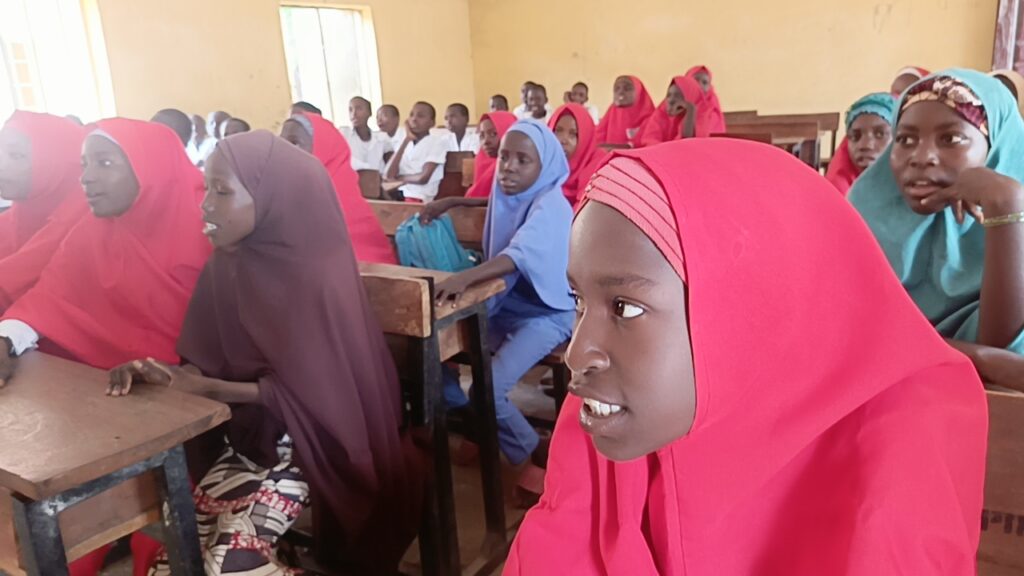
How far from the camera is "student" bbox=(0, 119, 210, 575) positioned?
213 centimetres

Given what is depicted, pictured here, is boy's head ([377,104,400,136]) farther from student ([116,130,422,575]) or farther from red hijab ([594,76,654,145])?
student ([116,130,422,575])

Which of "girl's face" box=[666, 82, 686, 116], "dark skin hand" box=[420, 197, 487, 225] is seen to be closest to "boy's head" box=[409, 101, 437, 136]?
"girl's face" box=[666, 82, 686, 116]

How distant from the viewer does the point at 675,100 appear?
6230mm

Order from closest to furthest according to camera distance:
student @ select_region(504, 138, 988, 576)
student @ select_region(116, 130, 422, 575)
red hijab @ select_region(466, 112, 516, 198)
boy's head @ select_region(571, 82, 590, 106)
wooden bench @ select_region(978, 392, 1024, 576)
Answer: student @ select_region(504, 138, 988, 576), wooden bench @ select_region(978, 392, 1024, 576), student @ select_region(116, 130, 422, 575), red hijab @ select_region(466, 112, 516, 198), boy's head @ select_region(571, 82, 590, 106)

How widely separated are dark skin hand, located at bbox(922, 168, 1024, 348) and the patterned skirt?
1.52m

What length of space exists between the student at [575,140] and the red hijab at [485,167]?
323mm

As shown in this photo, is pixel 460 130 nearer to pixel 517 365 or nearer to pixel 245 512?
pixel 517 365

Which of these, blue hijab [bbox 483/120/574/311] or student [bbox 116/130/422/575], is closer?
student [bbox 116/130/422/575]

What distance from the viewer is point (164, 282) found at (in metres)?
2.16

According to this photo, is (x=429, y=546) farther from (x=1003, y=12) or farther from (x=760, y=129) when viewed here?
(x=1003, y=12)

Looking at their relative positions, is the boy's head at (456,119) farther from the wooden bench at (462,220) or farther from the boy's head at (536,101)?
the wooden bench at (462,220)

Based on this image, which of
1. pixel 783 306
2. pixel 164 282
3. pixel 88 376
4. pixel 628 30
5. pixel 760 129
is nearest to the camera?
pixel 783 306

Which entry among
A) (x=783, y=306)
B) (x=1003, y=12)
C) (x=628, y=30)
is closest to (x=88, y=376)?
(x=783, y=306)

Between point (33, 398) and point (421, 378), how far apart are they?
Result: 2.86 feet
